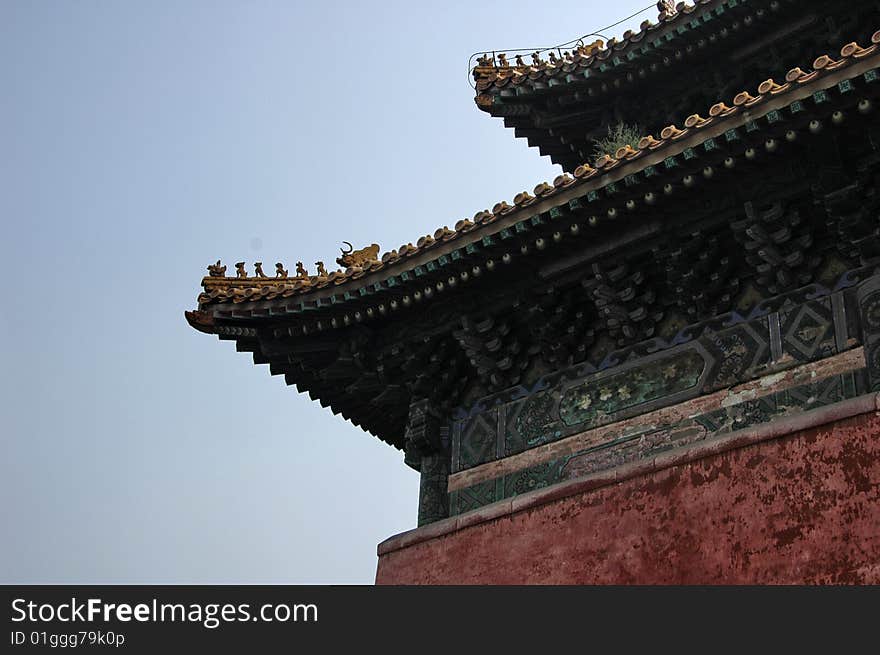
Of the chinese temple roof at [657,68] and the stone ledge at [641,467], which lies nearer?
the stone ledge at [641,467]

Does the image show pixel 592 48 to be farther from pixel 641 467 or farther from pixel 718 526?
pixel 718 526

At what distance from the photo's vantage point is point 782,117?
9.34m

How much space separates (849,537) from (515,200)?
3.79m

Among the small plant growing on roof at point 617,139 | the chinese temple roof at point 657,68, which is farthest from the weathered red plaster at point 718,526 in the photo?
the chinese temple roof at point 657,68

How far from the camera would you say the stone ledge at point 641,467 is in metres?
8.80

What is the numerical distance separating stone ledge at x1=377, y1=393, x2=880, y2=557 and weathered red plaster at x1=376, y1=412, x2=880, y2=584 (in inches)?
1.7

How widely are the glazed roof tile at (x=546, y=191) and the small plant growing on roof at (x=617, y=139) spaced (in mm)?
1836

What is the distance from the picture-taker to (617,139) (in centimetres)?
1321

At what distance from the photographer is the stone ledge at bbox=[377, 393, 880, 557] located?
8.80m

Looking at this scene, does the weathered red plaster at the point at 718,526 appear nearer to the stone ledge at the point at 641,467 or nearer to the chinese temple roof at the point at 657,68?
the stone ledge at the point at 641,467
